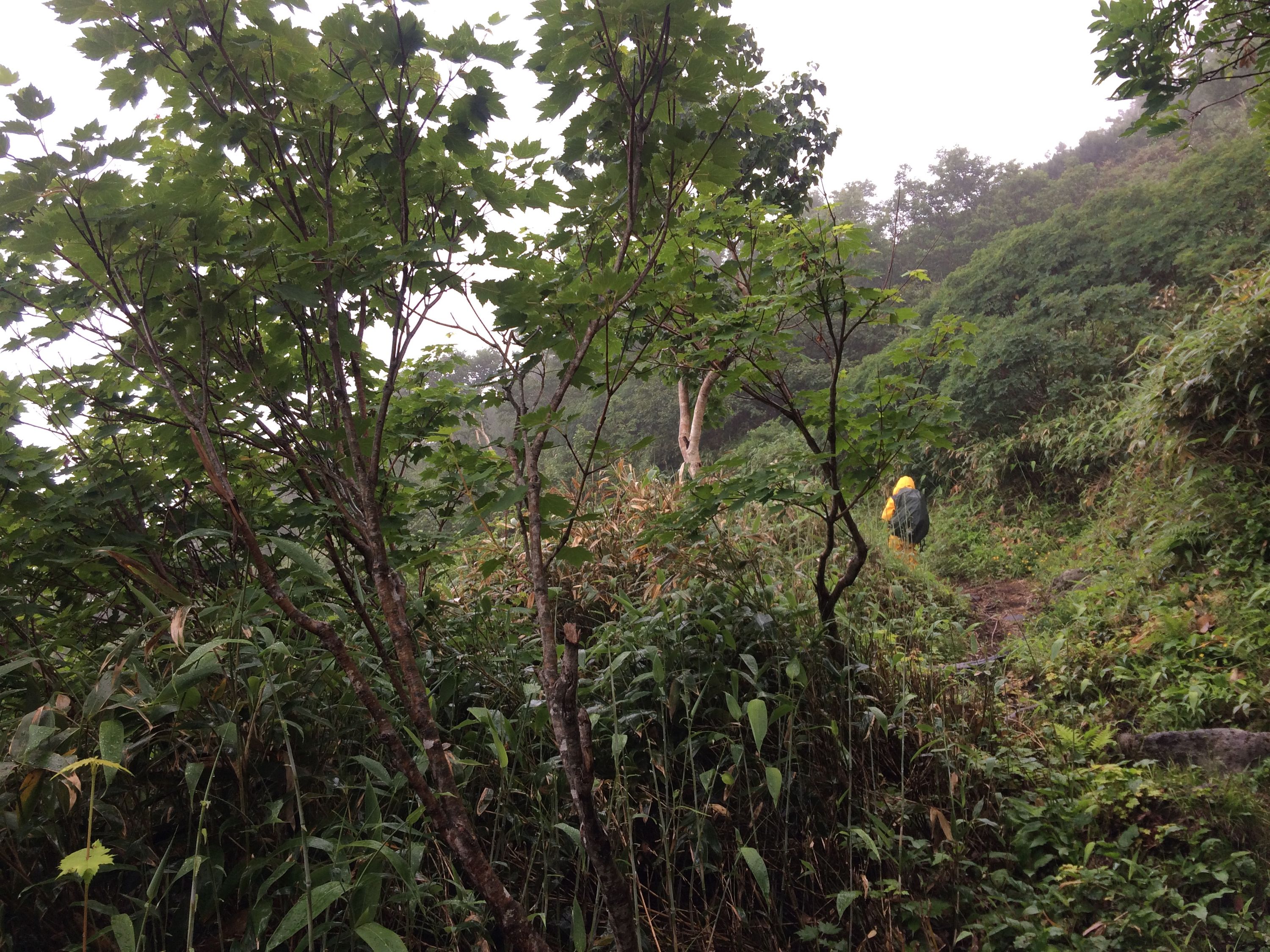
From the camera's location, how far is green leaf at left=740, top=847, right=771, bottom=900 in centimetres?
164

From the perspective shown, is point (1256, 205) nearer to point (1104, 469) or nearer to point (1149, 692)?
point (1104, 469)

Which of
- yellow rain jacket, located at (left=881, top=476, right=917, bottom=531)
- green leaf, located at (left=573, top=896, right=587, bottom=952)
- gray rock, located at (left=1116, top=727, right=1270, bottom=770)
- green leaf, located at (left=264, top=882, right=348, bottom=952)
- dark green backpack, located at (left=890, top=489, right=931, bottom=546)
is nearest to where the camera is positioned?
green leaf, located at (left=264, top=882, right=348, bottom=952)

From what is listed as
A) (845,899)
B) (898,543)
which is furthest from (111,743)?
(898,543)

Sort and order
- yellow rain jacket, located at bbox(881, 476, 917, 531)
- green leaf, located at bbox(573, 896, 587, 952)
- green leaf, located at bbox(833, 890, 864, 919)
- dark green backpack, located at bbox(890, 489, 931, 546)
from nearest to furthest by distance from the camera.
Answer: green leaf, located at bbox(573, 896, 587, 952) < green leaf, located at bbox(833, 890, 864, 919) < dark green backpack, located at bbox(890, 489, 931, 546) < yellow rain jacket, located at bbox(881, 476, 917, 531)

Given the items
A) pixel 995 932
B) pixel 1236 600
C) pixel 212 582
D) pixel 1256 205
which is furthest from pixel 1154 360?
pixel 212 582

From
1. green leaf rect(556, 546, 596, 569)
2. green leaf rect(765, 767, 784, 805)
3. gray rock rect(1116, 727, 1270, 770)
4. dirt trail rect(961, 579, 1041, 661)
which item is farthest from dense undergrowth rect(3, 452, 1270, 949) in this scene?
dirt trail rect(961, 579, 1041, 661)

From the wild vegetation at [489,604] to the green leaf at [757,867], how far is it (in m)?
0.02

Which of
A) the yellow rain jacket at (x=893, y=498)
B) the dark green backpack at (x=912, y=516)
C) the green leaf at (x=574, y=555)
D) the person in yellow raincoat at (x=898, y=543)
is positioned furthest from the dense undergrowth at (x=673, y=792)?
the yellow rain jacket at (x=893, y=498)

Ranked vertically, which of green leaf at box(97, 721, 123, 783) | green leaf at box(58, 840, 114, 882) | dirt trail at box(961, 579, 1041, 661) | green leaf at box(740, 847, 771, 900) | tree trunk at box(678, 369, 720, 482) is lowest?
dirt trail at box(961, 579, 1041, 661)

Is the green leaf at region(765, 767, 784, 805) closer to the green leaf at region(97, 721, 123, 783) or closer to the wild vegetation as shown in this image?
the wild vegetation

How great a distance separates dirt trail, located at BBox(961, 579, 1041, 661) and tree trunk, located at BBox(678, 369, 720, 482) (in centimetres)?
214

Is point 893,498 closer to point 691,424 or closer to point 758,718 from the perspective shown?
point 691,424

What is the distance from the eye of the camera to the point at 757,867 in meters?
1.66

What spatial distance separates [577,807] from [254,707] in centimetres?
73
